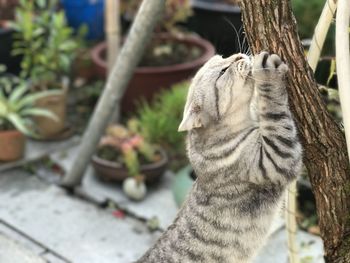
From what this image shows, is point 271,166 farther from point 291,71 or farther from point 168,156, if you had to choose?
point 168,156

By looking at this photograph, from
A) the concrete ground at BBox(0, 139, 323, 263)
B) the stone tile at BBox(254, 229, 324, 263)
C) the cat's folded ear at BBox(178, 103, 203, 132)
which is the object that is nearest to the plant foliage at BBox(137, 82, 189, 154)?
the concrete ground at BBox(0, 139, 323, 263)

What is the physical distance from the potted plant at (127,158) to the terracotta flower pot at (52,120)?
643 millimetres

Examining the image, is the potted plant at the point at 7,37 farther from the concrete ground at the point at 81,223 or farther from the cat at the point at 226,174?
the cat at the point at 226,174

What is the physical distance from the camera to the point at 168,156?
197 inches

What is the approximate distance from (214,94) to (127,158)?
1.90 m

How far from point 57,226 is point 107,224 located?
331 mm

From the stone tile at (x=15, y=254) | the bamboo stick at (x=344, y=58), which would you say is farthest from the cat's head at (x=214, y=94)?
the stone tile at (x=15, y=254)

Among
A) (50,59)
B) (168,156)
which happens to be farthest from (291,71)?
(50,59)

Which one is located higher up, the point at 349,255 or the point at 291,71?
the point at 291,71

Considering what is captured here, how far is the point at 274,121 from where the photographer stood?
2.33 metres

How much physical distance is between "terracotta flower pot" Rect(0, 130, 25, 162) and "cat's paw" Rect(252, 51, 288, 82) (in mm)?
2906

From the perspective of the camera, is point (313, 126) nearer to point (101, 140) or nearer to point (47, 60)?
point (101, 140)

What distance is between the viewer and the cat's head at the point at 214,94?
255cm

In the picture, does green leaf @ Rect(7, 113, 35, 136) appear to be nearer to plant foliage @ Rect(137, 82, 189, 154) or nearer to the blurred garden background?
the blurred garden background
